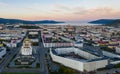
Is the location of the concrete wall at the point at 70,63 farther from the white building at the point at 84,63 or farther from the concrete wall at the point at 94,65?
the concrete wall at the point at 94,65

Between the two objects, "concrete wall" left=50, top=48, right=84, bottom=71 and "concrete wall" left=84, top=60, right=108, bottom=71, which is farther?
"concrete wall" left=50, top=48, right=84, bottom=71

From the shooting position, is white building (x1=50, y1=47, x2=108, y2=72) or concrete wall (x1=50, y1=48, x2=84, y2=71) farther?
concrete wall (x1=50, y1=48, x2=84, y2=71)

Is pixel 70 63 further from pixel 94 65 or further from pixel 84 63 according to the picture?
pixel 94 65

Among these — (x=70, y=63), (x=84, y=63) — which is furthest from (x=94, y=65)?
(x=70, y=63)

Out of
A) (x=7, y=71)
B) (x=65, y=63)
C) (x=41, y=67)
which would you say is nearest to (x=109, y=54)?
(x=65, y=63)

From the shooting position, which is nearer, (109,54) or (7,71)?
(7,71)

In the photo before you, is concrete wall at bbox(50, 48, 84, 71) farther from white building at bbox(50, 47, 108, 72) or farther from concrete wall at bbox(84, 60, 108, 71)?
concrete wall at bbox(84, 60, 108, 71)

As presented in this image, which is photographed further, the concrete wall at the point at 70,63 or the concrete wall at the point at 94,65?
the concrete wall at the point at 70,63

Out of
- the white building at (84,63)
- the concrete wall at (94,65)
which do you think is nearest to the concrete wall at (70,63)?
the white building at (84,63)

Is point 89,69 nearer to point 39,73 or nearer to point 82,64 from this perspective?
point 82,64

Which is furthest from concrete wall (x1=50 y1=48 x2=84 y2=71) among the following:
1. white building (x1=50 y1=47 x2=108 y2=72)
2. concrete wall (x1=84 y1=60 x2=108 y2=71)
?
concrete wall (x1=84 y1=60 x2=108 y2=71)

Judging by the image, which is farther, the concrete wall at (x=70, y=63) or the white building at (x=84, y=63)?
the concrete wall at (x=70, y=63)
